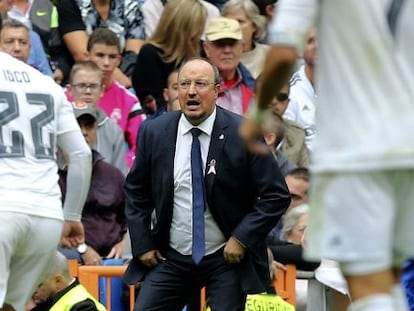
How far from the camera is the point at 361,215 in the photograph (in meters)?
6.14

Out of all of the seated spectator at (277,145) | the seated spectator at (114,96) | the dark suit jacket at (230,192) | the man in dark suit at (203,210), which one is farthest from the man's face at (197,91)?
the seated spectator at (114,96)

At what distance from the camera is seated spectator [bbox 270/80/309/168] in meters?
13.5

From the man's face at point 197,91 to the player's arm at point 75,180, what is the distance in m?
0.75

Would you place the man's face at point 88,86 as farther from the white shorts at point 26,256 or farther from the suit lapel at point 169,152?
the white shorts at point 26,256

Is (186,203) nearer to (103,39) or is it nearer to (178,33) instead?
(178,33)

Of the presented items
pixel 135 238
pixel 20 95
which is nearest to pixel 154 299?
pixel 135 238

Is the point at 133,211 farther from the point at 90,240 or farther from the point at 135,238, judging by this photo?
the point at 90,240

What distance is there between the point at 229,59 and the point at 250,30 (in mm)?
1078

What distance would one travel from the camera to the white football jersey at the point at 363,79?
241 inches

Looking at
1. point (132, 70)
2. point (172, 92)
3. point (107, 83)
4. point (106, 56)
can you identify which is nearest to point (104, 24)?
point (132, 70)

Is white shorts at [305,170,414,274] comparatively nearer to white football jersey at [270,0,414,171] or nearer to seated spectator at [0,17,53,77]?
white football jersey at [270,0,414,171]

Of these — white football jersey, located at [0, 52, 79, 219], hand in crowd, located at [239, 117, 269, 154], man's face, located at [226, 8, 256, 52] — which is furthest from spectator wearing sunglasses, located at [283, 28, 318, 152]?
hand in crowd, located at [239, 117, 269, 154]

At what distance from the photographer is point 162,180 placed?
34.9ft

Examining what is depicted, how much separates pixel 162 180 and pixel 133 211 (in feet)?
1.18
